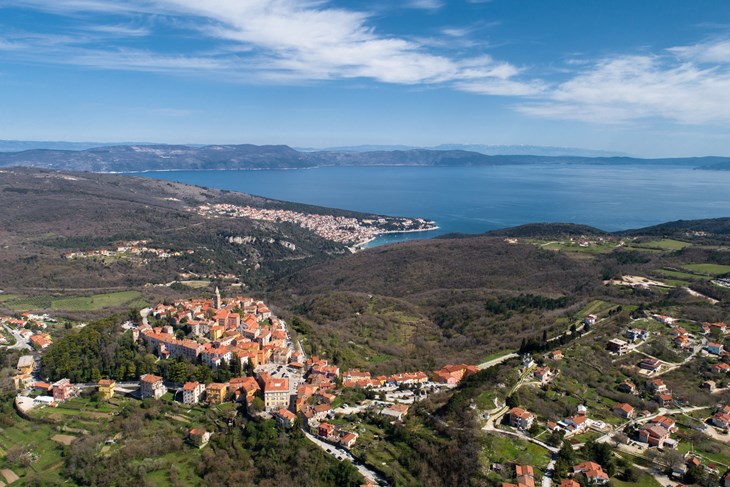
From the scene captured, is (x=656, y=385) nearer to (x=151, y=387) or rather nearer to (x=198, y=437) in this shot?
(x=198, y=437)

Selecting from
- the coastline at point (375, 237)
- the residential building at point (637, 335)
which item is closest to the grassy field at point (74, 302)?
the residential building at point (637, 335)

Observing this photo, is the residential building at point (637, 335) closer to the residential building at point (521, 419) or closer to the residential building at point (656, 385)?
the residential building at point (656, 385)

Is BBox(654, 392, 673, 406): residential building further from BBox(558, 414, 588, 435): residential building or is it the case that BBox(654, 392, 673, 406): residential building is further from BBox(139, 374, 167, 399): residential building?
BBox(139, 374, 167, 399): residential building

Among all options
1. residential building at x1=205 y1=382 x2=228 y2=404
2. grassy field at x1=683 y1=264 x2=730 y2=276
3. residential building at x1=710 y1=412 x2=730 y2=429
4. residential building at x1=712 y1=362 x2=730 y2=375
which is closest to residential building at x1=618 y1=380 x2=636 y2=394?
residential building at x1=710 y1=412 x2=730 y2=429

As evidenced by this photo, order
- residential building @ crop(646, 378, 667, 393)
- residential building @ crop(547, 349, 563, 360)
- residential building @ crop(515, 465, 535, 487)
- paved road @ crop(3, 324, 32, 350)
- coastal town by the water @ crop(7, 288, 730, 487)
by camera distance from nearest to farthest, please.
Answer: residential building @ crop(515, 465, 535, 487)
coastal town by the water @ crop(7, 288, 730, 487)
residential building @ crop(646, 378, 667, 393)
residential building @ crop(547, 349, 563, 360)
paved road @ crop(3, 324, 32, 350)

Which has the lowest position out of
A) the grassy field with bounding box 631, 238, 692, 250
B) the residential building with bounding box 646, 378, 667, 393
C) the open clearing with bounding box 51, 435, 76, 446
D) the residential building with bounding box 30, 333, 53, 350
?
the open clearing with bounding box 51, 435, 76, 446

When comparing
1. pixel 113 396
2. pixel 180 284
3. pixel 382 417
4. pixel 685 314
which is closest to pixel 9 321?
pixel 113 396

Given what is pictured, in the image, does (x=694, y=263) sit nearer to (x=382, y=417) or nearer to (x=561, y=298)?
(x=561, y=298)
